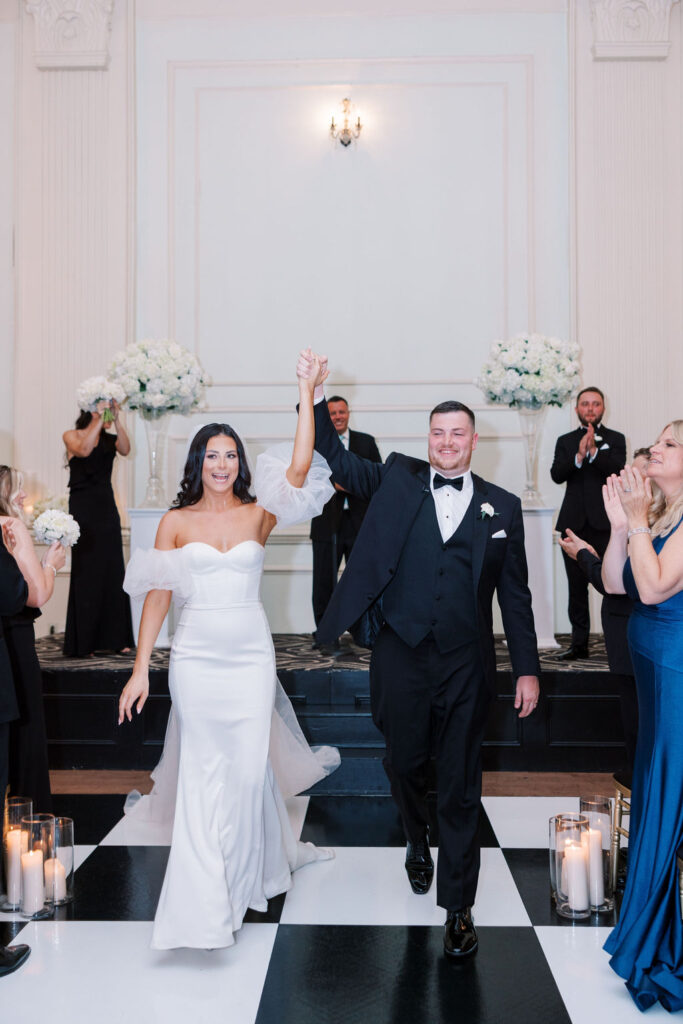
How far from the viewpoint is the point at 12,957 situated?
2869 millimetres

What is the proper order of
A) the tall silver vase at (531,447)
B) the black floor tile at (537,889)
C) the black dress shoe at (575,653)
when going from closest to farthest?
the black floor tile at (537,889)
the black dress shoe at (575,653)
the tall silver vase at (531,447)

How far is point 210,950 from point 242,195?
6319mm

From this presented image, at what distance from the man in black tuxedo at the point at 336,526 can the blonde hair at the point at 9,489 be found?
130 inches

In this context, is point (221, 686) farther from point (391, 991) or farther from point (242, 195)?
point (242, 195)

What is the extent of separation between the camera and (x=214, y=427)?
3.42m

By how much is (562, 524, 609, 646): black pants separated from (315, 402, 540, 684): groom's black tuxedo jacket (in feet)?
9.17

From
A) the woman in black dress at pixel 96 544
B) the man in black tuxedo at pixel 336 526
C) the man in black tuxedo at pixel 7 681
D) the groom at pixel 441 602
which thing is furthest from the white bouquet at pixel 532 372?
the man in black tuxedo at pixel 7 681

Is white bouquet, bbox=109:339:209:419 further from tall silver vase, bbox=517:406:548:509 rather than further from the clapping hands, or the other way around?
the clapping hands

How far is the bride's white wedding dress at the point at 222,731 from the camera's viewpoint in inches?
116

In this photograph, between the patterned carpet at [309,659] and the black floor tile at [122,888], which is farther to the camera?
the patterned carpet at [309,659]

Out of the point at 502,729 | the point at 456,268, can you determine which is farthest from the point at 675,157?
the point at 502,729

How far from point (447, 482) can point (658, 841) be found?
4.24 feet

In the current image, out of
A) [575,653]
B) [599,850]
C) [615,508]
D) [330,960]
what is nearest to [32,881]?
[330,960]

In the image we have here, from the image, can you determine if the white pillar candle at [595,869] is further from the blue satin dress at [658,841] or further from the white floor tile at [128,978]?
the white floor tile at [128,978]
